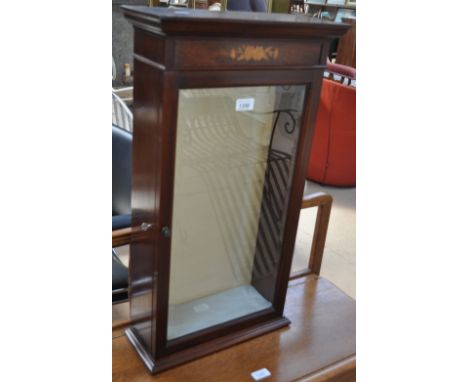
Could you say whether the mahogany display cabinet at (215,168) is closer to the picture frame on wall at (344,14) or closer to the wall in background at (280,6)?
the wall in background at (280,6)

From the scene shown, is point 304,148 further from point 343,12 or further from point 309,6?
point 309,6

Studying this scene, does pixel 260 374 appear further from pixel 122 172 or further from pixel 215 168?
pixel 122 172

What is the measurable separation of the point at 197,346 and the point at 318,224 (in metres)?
0.47

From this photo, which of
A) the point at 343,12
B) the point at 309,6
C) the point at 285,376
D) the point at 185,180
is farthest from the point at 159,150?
the point at 309,6

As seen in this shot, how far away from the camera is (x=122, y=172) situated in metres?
1.55

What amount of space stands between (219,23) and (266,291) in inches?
25.3

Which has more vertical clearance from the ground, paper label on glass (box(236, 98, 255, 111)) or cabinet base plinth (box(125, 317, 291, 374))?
paper label on glass (box(236, 98, 255, 111))

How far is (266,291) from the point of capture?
44.6 inches

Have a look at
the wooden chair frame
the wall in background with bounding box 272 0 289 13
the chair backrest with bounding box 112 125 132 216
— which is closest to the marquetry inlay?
the wooden chair frame

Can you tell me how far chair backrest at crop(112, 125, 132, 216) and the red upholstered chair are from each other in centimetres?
158

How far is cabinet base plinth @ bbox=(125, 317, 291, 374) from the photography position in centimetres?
97

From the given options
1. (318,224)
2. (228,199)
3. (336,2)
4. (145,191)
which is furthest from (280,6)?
(145,191)

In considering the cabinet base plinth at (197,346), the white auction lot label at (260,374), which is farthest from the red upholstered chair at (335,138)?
the white auction lot label at (260,374)

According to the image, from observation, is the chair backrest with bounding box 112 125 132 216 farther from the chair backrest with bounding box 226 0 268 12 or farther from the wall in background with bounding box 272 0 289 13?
the wall in background with bounding box 272 0 289 13
